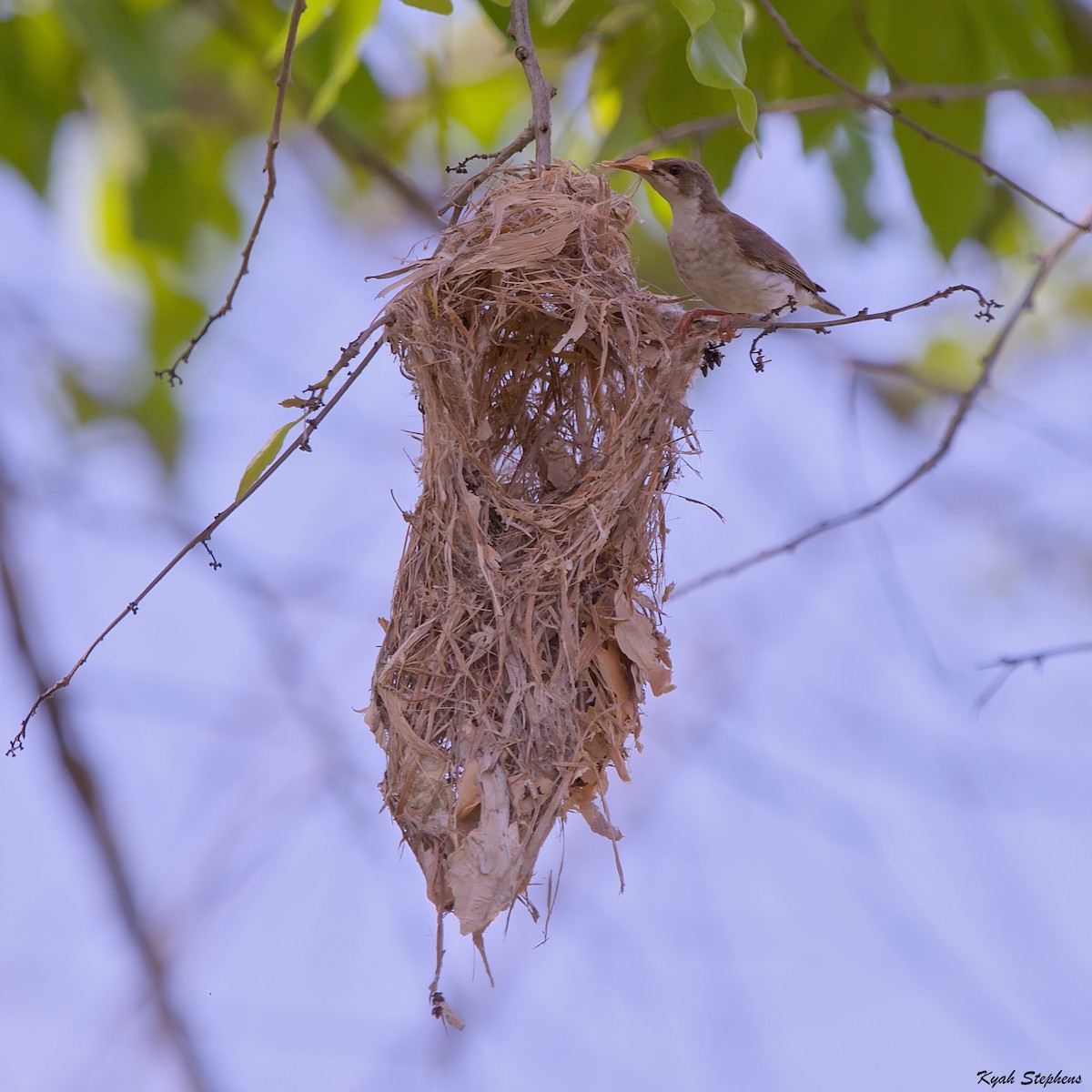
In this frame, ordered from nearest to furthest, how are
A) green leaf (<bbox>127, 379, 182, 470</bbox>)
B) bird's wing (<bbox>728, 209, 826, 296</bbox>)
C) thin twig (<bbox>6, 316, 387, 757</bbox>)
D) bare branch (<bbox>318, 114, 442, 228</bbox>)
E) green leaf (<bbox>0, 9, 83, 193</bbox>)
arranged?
1. thin twig (<bbox>6, 316, 387, 757</bbox>)
2. bird's wing (<bbox>728, 209, 826, 296</bbox>)
3. green leaf (<bbox>0, 9, 83, 193</bbox>)
4. bare branch (<bbox>318, 114, 442, 228</bbox>)
5. green leaf (<bbox>127, 379, 182, 470</bbox>)

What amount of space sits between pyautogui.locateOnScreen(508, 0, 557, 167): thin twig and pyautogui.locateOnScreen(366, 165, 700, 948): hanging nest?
193mm

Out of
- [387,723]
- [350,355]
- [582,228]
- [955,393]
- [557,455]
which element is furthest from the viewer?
[955,393]

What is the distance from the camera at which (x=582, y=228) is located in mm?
3377

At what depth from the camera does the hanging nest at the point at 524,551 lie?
3031 millimetres

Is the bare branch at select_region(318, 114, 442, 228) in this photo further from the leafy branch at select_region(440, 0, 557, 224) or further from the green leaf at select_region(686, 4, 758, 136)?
the green leaf at select_region(686, 4, 758, 136)

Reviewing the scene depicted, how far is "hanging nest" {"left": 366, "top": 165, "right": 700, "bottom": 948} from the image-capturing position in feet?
9.95

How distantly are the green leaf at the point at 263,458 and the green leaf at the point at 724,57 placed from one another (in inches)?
44.5

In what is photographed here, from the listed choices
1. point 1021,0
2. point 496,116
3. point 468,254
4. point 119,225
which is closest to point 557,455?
point 468,254

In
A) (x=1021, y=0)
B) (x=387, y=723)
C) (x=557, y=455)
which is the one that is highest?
(x=1021, y=0)

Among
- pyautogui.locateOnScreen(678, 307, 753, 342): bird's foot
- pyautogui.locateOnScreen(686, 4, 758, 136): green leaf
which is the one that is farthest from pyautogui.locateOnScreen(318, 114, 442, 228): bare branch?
pyautogui.locateOnScreen(686, 4, 758, 136): green leaf

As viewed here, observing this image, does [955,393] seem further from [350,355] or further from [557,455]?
[350,355]

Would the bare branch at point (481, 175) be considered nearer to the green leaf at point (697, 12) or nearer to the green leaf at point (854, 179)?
the green leaf at point (697, 12)

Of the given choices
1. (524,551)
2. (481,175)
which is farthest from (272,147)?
(524,551)

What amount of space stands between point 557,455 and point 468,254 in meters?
0.64
